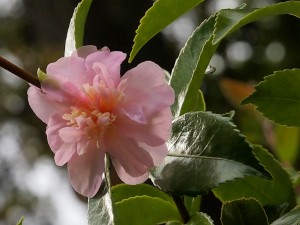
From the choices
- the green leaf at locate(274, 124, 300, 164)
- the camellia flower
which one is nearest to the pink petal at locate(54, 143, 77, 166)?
the camellia flower

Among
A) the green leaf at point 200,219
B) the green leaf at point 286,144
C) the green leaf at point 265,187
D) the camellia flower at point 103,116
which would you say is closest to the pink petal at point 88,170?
the camellia flower at point 103,116

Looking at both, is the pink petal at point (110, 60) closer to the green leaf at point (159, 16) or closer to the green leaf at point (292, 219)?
the green leaf at point (159, 16)

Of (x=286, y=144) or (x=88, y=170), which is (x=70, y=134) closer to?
(x=88, y=170)

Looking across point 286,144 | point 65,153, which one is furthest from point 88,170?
point 286,144

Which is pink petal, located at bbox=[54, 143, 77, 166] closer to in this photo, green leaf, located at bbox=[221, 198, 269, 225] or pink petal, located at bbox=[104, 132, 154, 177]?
pink petal, located at bbox=[104, 132, 154, 177]

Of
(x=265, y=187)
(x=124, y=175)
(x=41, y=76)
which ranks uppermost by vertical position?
(x=41, y=76)

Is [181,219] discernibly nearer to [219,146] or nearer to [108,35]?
[219,146]
